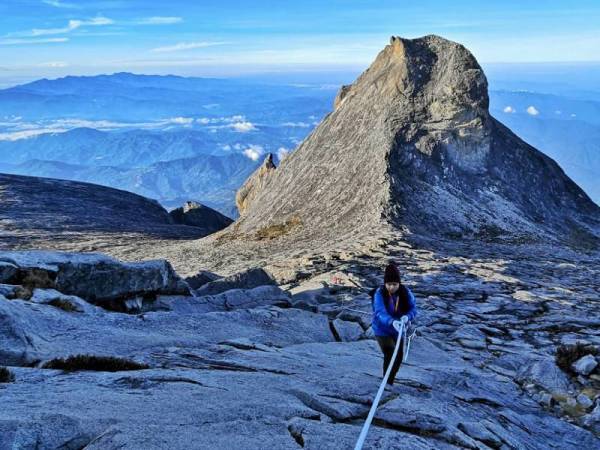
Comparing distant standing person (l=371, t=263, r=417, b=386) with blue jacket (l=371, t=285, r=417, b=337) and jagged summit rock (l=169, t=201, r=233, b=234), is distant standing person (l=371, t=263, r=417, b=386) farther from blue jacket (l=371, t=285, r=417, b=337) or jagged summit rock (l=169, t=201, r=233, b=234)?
jagged summit rock (l=169, t=201, r=233, b=234)

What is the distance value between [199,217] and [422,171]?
3864cm

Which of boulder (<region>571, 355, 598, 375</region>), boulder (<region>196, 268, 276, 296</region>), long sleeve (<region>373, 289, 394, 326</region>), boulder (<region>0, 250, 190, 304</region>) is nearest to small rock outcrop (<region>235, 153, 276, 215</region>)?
boulder (<region>196, 268, 276, 296</region>)

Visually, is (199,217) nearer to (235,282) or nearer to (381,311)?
(235,282)

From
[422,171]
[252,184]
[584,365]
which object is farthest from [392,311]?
[252,184]

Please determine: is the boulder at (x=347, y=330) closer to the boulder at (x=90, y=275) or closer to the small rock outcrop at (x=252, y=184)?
the boulder at (x=90, y=275)

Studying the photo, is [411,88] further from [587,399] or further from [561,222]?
[587,399]

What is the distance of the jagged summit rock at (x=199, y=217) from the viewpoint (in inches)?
2761

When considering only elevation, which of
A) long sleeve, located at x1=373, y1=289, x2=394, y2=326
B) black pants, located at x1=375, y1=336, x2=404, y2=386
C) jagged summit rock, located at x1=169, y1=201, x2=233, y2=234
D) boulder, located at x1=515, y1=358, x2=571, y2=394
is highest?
long sleeve, located at x1=373, y1=289, x2=394, y2=326

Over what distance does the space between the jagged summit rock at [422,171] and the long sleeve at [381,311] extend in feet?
67.2

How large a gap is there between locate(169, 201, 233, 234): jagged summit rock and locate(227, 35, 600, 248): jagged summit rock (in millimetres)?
23820

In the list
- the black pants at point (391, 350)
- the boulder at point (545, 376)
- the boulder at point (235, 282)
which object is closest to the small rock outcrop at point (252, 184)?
the boulder at point (235, 282)

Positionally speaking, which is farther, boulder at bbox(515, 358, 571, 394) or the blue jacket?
boulder at bbox(515, 358, 571, 394)

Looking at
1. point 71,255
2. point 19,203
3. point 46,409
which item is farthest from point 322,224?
point 19,203

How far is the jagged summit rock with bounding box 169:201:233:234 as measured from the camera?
70.1 m
